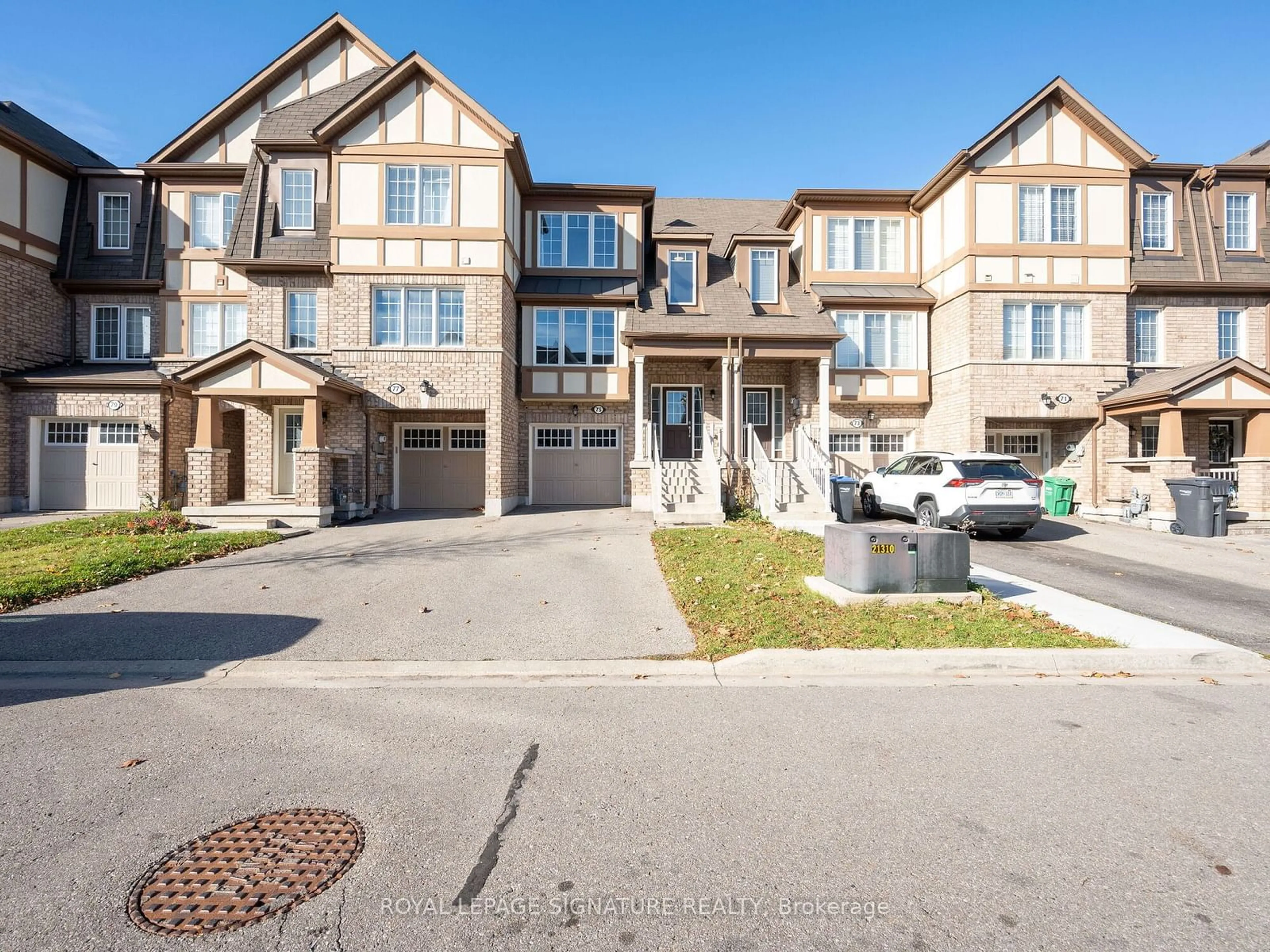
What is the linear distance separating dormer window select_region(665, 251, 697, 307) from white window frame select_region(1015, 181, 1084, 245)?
29.7 feet

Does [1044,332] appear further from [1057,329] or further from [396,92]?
[396,92]

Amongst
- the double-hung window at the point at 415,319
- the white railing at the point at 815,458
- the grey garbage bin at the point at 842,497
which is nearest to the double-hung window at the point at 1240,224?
the white railing at the point at 815,458

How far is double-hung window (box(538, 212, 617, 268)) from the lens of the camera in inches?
755

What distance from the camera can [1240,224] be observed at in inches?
739

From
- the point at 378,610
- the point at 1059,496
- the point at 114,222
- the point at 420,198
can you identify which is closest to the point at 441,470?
the point at 420,198

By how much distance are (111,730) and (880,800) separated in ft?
16.2

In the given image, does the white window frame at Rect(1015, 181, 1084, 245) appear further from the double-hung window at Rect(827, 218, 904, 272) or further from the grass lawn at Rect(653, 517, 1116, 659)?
the grass lawn at Rect(653, 517, 1116, 659)

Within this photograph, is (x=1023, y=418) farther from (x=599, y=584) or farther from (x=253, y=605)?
(x=253, y=605)

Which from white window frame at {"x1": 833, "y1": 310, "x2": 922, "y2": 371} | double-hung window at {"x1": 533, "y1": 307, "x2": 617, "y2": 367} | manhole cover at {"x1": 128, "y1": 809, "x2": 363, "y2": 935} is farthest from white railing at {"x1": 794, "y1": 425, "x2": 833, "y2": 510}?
manhole cover at {"x1": 128, "y1": 809, "x2": 363, "y2": 935}

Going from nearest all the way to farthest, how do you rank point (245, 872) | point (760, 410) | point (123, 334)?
point (245, 872) → point (123, 334) → point (760, 410)

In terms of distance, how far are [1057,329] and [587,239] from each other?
13938 millimetres

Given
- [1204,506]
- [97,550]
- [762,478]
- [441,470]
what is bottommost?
[97,550]

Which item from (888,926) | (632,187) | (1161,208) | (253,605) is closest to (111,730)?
(253,605)

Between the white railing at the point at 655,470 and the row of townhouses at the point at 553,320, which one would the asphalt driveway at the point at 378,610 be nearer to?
the white railing at the point at 655,470
